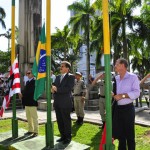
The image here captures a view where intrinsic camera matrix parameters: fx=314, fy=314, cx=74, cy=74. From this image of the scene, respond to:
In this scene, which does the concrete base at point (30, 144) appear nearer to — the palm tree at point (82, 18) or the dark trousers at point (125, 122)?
the dark trousers at point (125, 122)

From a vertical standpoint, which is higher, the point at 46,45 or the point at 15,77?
the point at 46,45

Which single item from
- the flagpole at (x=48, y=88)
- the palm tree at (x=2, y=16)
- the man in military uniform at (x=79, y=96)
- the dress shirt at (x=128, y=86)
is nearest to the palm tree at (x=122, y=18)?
the man in military uniform at (x=79, y=96)

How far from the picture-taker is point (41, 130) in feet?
30.2

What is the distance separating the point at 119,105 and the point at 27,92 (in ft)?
11.1

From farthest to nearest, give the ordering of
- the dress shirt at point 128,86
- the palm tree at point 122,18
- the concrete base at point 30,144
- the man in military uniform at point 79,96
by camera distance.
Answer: the palm tree at point 122,18 < the man in military uniform at point 79,96 < the concrete base at point 30,144 < the dress shirt at point 128,86

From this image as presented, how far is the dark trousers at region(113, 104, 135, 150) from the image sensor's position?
16.6ft

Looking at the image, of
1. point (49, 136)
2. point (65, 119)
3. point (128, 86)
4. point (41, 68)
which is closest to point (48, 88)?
point (41, 68)

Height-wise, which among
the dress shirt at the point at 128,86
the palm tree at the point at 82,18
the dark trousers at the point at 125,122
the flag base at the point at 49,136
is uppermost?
the palm tree at the point at 82,18

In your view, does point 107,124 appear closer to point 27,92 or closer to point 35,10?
point 27,92

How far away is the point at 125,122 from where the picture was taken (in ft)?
16.6

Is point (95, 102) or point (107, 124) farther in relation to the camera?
point (95, 102)

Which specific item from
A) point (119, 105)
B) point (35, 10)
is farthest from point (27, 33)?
point (119, 105)

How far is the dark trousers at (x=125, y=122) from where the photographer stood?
5059mm

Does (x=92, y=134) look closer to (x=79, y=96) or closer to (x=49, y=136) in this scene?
(x=79, y=96)
